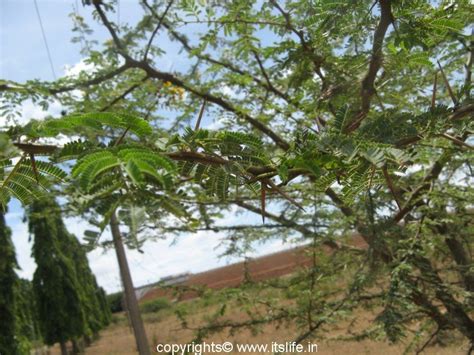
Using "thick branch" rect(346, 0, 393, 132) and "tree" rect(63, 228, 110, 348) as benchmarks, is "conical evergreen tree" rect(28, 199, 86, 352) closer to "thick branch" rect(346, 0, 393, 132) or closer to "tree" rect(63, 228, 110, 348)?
"tree" rect(63, 228, 110, 348)

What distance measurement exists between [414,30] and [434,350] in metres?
5.75

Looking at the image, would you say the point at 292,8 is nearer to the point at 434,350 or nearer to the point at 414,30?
the point at 414,30

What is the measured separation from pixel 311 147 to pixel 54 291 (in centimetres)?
1750

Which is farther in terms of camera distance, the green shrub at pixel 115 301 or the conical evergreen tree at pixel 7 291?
the green shrub at pixel 115 301

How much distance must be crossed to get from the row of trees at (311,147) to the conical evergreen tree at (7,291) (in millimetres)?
7351

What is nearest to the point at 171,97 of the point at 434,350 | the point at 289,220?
the point at 289,220

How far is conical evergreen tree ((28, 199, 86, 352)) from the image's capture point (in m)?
16.5

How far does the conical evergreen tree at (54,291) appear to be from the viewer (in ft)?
54.3

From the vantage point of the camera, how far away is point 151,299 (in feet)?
83.6

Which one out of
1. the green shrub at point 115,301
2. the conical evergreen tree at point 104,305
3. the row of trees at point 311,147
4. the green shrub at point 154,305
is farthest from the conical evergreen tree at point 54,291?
the green shrub at point 115,301

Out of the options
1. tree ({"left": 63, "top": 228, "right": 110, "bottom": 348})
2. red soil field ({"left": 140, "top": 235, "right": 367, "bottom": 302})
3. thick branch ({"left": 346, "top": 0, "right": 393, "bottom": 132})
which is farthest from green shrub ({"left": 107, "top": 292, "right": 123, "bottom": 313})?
thick branch ({"left": 346, "top": 0, "right": 393, "bottom": 132})

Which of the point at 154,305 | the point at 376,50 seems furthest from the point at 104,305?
the point at 376,50

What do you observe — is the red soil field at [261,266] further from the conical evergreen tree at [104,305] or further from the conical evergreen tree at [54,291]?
the conical evergreen tree at [104,305]

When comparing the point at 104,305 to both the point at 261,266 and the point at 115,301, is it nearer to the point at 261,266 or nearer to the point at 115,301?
the point at 115,301
